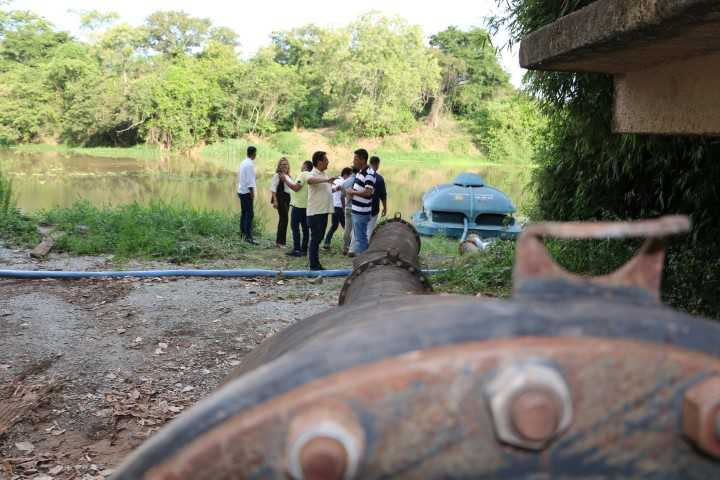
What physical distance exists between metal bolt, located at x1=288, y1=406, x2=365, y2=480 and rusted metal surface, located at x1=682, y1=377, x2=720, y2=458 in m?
0.35

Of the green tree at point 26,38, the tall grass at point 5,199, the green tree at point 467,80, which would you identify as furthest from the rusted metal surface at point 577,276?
the green tree at point 26,38

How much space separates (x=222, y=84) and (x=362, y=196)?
1488 inches

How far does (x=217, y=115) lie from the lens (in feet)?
138

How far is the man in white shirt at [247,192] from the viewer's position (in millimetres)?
9719

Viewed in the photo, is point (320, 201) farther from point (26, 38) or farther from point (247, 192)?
point (26, 38)

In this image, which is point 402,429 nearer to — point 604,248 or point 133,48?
point 604,248

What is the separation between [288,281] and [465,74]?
144 feet

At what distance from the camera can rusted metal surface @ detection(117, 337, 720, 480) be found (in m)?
0.64

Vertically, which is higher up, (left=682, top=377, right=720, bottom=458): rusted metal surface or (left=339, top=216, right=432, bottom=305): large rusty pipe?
(left=682, top=377, right=720, bottom=458): rusted metal surface

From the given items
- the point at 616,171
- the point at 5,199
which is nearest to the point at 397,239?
the point at 616,171

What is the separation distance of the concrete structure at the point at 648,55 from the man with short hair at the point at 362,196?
15.9 feet

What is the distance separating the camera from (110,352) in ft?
15.4

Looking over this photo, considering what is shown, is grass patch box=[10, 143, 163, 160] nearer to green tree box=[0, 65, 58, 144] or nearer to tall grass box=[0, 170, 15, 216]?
green tree box=[0, 65, 58, 144]

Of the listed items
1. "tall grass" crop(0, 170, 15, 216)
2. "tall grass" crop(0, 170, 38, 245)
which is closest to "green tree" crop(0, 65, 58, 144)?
"tall grass" crop(0, 170, 15, 216)
